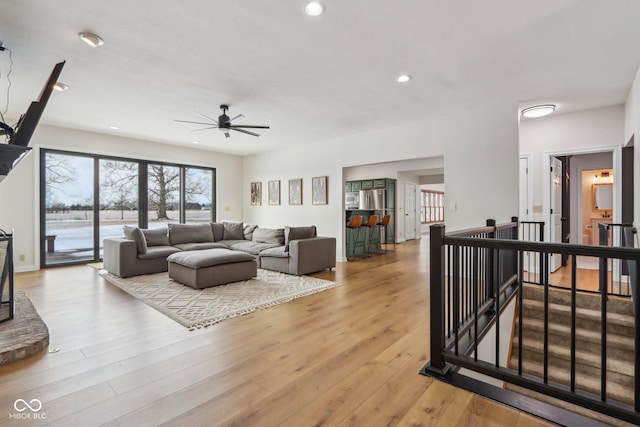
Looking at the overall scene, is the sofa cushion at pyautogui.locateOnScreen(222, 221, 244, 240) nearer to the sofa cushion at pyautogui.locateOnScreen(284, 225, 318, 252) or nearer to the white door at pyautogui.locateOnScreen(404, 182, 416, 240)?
the sofa cushion at pyautogui.locateOnScreen(284, 225, 318, 252)

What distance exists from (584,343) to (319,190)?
5.00 metres

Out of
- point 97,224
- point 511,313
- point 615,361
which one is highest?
point 97,224

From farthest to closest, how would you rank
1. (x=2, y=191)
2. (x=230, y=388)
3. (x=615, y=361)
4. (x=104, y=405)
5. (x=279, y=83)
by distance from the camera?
(x=2, y=191) < (x=279, y=83) < (x=615, y=361) < (x=230, y=388) < (x=104, y=405)

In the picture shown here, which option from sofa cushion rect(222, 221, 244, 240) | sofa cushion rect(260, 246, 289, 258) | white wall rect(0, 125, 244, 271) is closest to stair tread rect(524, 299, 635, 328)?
sofa cushion rect(260, 246, 289, 258)

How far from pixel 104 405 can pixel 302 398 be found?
1.09 meters

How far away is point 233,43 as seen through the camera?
9.31ft

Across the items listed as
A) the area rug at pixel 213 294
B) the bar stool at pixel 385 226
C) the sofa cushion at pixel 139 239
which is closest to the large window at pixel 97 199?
the area rug at pixel 213 294

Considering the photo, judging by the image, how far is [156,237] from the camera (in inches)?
224

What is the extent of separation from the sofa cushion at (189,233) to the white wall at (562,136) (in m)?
5.92

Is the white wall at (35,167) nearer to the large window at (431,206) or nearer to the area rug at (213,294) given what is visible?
the area rug at (213,294)

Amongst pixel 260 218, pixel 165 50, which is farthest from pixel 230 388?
pixel 260 218

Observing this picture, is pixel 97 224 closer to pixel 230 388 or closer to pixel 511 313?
pixel 230 388

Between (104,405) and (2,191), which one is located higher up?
(2,191)

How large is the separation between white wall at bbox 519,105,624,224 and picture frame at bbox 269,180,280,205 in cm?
526
